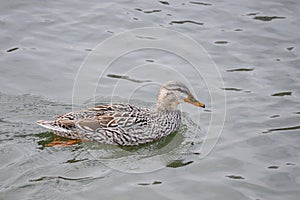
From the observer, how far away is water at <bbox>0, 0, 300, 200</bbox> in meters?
8.85

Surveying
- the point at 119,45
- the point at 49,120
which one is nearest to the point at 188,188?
the point at 49,120

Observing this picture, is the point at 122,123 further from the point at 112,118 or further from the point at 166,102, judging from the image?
the point at 166,102

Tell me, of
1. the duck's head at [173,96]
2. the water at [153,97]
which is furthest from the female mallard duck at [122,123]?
the water at [153,97]

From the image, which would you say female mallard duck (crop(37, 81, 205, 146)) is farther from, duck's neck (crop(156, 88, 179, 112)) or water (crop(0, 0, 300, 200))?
water (crop(0, 0, 300, 200))

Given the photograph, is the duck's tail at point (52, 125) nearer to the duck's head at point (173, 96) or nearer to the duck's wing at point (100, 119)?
the duck's wing at point (100, 119)

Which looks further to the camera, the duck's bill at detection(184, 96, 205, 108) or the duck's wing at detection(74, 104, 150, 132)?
the duck's bill at detection(184, 96, 205, 108)

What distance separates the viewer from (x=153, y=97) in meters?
→ 11.7

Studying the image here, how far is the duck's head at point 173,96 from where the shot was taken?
417 inches

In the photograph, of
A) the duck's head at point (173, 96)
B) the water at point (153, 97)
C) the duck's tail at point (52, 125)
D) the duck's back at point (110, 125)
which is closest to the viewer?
the water at point (153, 97)

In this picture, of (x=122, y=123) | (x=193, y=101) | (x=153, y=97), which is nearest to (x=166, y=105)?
(x=193, y=101)

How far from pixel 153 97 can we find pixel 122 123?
5.41ft

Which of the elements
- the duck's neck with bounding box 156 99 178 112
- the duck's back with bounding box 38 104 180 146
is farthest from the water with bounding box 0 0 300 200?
the duck's neck with bounding box 156 99 178 112

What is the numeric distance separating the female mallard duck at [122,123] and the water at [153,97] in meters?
0.22

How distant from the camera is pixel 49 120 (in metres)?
10.6
